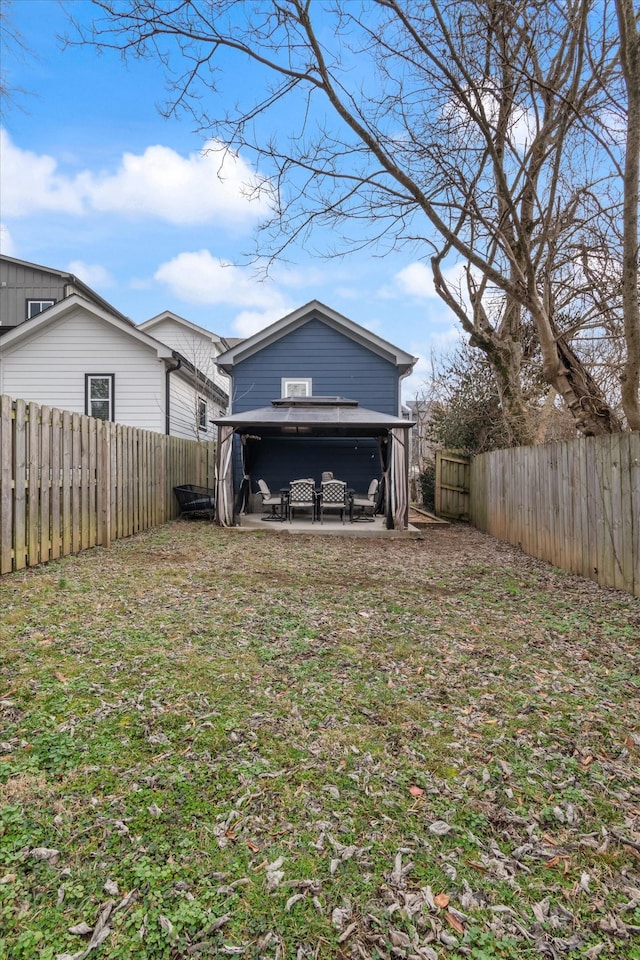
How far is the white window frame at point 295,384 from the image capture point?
14.6 m

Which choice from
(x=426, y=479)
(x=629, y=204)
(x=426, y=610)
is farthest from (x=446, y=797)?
(x=426, y=479)

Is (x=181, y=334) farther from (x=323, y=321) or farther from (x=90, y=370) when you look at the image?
(x=323, y=321)

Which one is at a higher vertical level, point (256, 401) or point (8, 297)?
point (8, 297)

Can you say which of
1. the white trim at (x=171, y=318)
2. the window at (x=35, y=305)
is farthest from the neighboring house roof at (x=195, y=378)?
the window at (x=35, y=305)

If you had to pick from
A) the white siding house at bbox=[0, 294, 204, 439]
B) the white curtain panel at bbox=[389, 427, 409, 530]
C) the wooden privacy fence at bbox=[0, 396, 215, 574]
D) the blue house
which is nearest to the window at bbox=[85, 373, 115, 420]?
the white siding house at bbox=[0, 294, 204, 439]

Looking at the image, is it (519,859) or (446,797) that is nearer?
(519,859)

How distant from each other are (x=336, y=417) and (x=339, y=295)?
4634 mm

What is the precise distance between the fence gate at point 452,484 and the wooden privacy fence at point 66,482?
7.77 metres

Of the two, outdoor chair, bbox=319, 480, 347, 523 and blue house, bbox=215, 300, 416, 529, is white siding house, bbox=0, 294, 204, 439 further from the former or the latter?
outdoor chair, bbox=319, 480, 347, 523

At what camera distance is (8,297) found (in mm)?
19234

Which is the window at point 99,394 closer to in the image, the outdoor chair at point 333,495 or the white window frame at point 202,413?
the white window frame at point 202,413

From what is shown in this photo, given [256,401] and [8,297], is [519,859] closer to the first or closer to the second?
[256,401]

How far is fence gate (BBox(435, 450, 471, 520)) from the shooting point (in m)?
13.8

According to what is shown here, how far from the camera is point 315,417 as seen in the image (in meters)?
11.4
